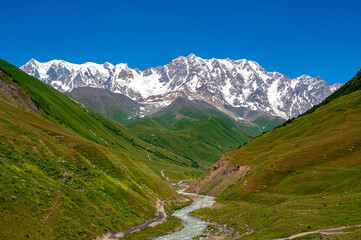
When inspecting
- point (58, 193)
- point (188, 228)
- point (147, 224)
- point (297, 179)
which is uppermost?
point (297, 179)

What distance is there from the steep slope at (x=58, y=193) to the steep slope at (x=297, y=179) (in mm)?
31040

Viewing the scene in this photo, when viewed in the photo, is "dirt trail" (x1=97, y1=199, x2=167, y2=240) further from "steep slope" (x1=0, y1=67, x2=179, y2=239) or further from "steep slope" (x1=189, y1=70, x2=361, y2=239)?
"steep slope" (x1=189, y1=70, x2=361, y2=239)

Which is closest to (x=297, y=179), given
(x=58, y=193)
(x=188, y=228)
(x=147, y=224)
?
(x=188, y=228)

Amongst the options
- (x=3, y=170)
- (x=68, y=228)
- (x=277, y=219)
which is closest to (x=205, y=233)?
(x=277, y=219)

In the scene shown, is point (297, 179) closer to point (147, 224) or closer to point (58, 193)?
point (147, 224)

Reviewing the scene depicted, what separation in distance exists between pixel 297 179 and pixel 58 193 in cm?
8846

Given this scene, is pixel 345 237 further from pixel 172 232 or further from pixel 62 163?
pixel 62 163

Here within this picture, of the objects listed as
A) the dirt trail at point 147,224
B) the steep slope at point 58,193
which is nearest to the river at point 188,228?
the dirt trail at point 147,224

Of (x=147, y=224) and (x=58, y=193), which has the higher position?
(x=58, y=193)

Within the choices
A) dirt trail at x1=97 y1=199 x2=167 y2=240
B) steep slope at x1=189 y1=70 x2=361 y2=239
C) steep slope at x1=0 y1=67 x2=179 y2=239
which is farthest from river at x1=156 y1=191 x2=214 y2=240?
steep slope at x1=0 y1=67 x2=179 y2=239

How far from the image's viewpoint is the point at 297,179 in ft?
368

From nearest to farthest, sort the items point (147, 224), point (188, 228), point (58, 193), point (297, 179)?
point (58, 193), point (147, 224), point (188, 228), point (297, 179)

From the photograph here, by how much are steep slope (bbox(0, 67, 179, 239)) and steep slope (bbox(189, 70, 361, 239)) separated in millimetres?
31040

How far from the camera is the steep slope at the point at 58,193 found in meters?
47.9
